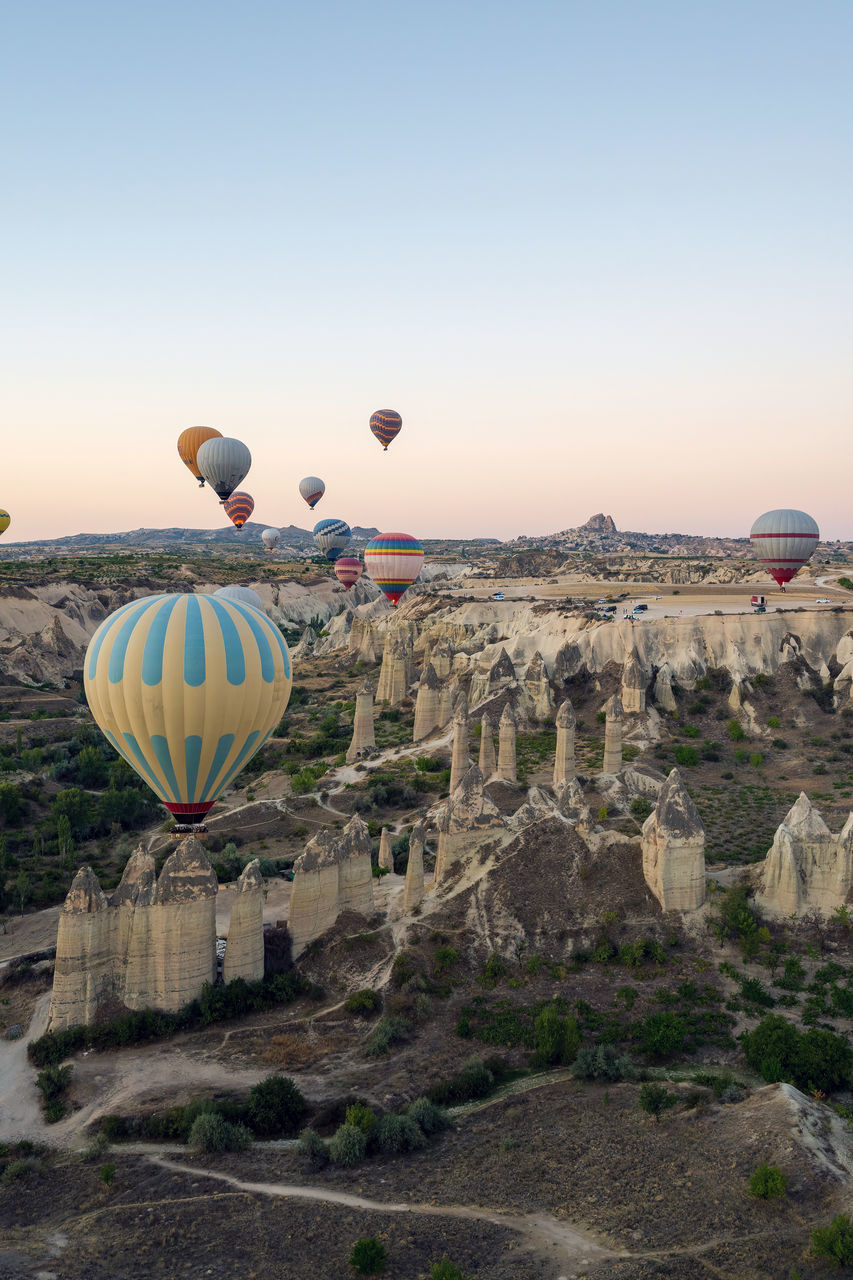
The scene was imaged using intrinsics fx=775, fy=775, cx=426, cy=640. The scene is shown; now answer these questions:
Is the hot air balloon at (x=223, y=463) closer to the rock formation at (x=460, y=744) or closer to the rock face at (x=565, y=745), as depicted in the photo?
the rock formation at (x=460, y=744)

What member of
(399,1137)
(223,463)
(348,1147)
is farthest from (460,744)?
(223,463)

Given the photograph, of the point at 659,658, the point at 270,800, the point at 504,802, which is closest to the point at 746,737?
the point at 659,658

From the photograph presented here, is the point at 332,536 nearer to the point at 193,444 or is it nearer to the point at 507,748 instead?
the point at 193,444

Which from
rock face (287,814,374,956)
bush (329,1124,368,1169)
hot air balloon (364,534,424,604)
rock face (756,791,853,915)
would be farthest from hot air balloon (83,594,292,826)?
hot air balloon (364,534,424,604)

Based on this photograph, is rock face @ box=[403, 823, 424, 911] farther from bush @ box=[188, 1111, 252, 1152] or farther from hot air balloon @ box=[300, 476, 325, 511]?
hot air balloon @ box=[300, 476, 325, 511]

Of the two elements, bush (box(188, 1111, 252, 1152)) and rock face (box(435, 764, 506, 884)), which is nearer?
bush (box(188, 1111, 252, 1152))
